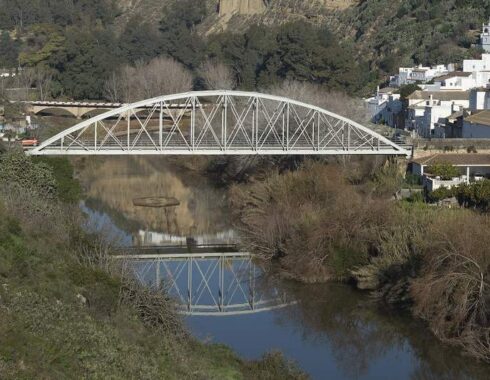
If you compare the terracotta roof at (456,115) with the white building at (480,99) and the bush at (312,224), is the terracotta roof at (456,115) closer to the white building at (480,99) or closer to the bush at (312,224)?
the white building at (480,99)

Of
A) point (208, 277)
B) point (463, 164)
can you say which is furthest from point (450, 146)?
point (208, 277)

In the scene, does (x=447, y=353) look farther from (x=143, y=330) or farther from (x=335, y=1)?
(x=335, y=1)

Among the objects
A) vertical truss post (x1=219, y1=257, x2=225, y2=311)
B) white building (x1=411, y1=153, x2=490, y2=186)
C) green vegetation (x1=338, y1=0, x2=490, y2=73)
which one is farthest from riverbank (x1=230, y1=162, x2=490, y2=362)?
green vegetation (x1=338, y1=0, x2=490, y2=73)

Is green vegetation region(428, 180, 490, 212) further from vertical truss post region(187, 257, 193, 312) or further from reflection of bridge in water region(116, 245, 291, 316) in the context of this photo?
vertical truss post region(187, 257, 193, 312)

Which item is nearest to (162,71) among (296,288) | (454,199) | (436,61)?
(436,61)

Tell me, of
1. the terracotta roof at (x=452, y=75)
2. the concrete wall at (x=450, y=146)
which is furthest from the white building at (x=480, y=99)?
the concrete wall at (x=450, y=146)
